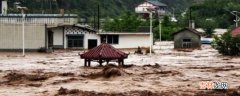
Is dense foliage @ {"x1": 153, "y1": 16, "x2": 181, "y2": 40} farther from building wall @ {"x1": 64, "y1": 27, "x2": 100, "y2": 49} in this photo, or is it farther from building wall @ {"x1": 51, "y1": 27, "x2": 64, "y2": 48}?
building wall @ {"x1": 51, "y1": 27, "x2": 64, "y2": 48}

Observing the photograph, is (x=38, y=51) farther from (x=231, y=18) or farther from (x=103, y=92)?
(x=231, y=18)

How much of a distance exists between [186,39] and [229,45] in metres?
14.7

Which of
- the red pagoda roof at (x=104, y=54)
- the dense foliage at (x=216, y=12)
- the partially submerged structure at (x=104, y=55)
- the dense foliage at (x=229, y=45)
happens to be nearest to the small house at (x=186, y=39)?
the dense foliage at (x=229, y=45)

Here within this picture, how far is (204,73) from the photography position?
28.4 meters

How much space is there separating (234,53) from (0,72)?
2402cm

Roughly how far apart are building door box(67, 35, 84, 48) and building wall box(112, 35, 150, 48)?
11.3 feet

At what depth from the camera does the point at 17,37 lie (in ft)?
164

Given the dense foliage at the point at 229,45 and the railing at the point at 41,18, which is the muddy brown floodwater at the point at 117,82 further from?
the railing at the point at 41,18

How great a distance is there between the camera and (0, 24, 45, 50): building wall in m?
49.9

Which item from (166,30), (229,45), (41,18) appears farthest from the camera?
(166,30)

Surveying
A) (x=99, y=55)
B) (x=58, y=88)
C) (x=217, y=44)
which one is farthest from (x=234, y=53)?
(x=58, y=88)

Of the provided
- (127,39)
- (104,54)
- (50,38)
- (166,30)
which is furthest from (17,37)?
(166,30)

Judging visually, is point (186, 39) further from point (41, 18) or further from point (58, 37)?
point (41, 18)

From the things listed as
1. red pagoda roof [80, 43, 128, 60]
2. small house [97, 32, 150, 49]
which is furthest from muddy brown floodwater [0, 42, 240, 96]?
small house [97, 32, 150, 49]
